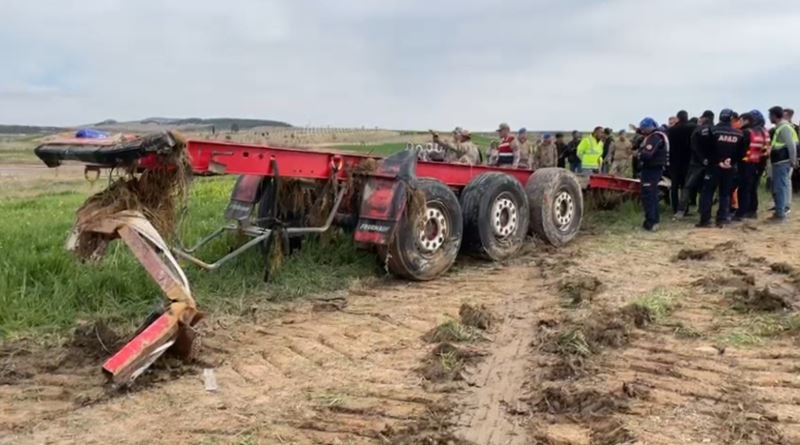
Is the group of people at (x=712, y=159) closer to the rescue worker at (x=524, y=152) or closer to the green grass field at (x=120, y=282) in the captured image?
the rescue worker at (x=524, y=152)

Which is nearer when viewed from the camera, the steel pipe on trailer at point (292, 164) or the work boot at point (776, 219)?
the steel pipe on trailer at point (292, 164)

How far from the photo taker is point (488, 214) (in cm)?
827

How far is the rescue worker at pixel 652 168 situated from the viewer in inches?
410

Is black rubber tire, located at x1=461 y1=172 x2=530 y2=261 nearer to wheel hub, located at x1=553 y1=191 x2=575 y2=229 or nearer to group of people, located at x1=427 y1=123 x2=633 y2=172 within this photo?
wheel hub, located at x1=553 y1=191 x2=575 y2=229

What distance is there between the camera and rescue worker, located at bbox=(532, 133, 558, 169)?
15680 millimetres

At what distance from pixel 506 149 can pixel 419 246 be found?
7034 millimetres

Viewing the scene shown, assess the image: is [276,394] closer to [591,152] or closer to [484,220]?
[484,220]

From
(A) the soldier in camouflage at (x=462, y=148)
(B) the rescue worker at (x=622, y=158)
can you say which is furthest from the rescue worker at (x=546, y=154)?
(A) the soldier in camouflage at (x=462, y=148)

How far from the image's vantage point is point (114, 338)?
5309 millimetres

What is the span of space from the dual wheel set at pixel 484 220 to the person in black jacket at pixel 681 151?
115 inches

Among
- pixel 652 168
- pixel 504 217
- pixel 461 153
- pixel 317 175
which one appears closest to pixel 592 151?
pixel 461 153

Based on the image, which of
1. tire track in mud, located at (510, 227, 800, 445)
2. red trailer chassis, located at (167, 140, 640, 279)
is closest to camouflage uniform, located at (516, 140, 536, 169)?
red trailer chassis, located at (167, 140, 640, 279)

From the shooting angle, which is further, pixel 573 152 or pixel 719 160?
pixel 573 152

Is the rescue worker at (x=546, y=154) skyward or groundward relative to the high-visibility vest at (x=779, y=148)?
groundward
